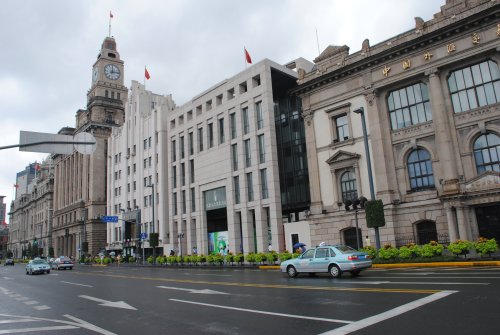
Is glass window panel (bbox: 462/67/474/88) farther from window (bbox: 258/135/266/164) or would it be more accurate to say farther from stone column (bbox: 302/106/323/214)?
window (bbox: 258/135/266/164)

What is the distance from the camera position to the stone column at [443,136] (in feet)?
93.2

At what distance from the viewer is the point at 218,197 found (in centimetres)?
4875

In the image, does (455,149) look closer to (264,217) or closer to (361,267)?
(361,267)

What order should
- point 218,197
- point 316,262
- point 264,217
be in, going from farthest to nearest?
point 218,197 < point 264,217 < point 316,262

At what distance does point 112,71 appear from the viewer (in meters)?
101

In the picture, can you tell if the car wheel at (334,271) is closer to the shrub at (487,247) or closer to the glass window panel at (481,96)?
the shrub at (487,247)

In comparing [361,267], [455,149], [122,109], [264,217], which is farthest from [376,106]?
[122,109]

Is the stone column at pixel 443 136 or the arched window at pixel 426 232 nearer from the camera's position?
the stone column at pixel 443 136

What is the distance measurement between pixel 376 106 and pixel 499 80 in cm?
884

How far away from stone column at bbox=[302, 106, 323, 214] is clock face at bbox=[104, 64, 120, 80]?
75.8 metres

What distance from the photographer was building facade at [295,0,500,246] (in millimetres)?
27609

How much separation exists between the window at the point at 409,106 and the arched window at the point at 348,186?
5489mm

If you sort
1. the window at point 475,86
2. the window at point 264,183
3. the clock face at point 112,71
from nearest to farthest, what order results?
the window at point 475,86, the window at point 264,183, the clock face at point 112,71

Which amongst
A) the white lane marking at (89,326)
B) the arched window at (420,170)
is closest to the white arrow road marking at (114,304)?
the white lane marking at (89,326)
